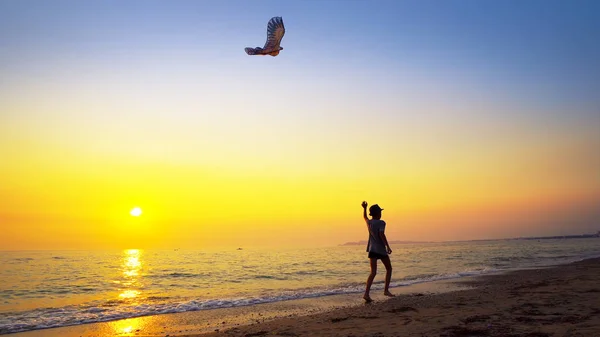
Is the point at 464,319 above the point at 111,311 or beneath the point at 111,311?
above

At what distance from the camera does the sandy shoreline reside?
22.0 ft

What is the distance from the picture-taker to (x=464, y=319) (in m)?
7.43

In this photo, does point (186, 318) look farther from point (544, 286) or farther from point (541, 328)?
point (544, 286)

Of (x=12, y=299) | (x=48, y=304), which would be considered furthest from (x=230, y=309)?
(x=12, y=299)

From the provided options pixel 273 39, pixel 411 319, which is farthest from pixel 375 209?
pixel 273 39

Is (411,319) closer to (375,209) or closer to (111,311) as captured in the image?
(375,209)

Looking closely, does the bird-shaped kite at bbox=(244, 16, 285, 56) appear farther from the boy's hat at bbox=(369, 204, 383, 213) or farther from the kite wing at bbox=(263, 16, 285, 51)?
the boy's hat at bbox=(369, 204, 383, 213)

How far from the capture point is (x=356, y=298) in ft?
42.5

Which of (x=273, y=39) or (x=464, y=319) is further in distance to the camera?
(x=273, y=39)

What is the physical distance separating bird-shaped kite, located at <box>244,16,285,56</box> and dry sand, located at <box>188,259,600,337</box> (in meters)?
6.61

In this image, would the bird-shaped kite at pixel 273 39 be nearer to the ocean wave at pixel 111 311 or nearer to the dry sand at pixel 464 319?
the dry sand at pixel 464 319

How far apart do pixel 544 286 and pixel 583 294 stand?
87.4 inches

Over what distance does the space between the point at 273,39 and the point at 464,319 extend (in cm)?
802

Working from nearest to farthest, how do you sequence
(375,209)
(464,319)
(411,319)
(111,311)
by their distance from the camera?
(464,319) < (411,319) < (375,209) < (111,311)
